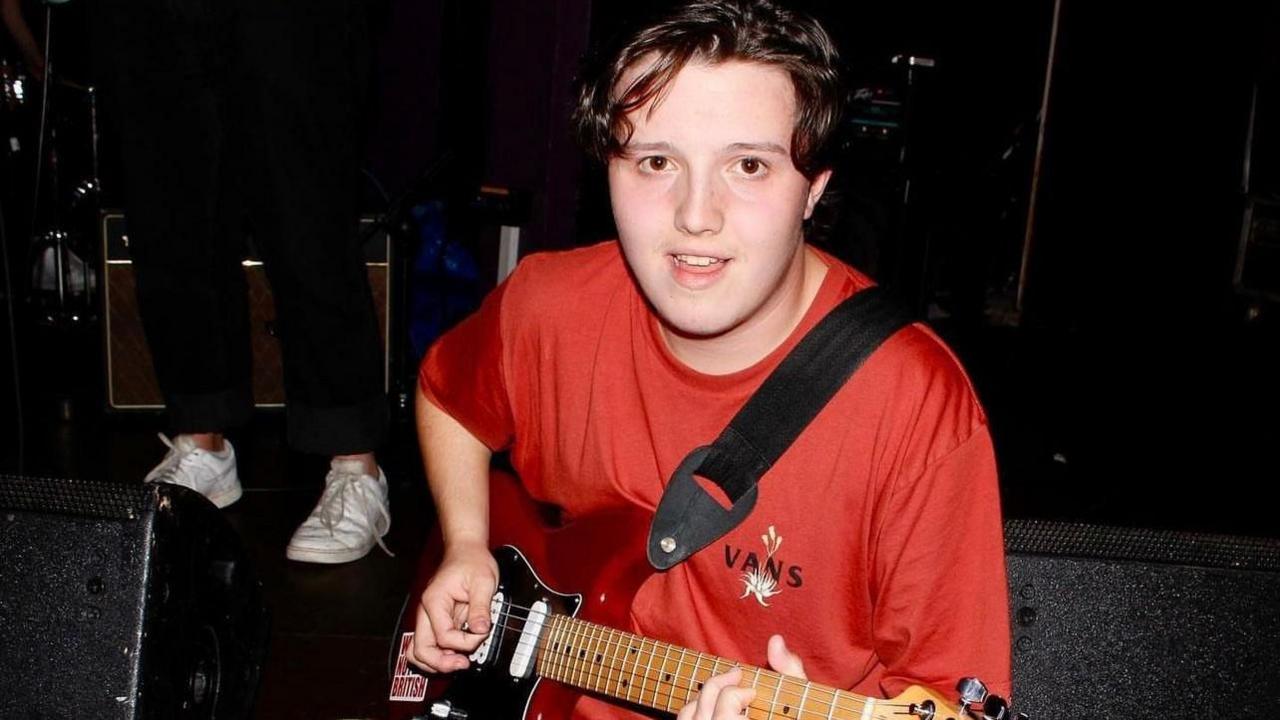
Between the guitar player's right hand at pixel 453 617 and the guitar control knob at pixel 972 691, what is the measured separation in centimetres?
70

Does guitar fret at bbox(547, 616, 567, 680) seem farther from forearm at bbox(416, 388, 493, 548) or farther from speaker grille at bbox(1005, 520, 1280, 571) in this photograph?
speaker grille at bbox(1005, 520, 1280, 571)

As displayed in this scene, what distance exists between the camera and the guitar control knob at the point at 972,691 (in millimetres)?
1116

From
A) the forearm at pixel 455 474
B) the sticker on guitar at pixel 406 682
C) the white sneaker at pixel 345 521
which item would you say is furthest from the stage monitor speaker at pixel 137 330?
the sticker on guitar at pixel 406 682

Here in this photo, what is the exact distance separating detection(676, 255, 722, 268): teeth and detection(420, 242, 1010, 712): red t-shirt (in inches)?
6.2

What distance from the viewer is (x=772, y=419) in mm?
1405

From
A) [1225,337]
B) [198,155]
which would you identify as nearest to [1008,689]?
[198,155]

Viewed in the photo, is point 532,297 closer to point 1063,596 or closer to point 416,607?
point 416,607

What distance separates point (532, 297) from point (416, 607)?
0.51 metres

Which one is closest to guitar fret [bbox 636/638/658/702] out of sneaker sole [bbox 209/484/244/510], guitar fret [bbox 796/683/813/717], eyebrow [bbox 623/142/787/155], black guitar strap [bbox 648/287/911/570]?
black guitar strap [bbox 648/287/911/570]

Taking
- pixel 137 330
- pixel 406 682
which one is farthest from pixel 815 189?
pixel 137 330

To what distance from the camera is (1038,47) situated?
6555 mm

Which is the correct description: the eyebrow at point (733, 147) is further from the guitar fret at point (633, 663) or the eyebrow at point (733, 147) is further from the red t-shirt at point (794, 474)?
the guitar fret at point (633, 663)

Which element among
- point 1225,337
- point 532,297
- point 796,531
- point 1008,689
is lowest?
point 1225,337

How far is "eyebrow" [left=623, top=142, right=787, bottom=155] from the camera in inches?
53.9
